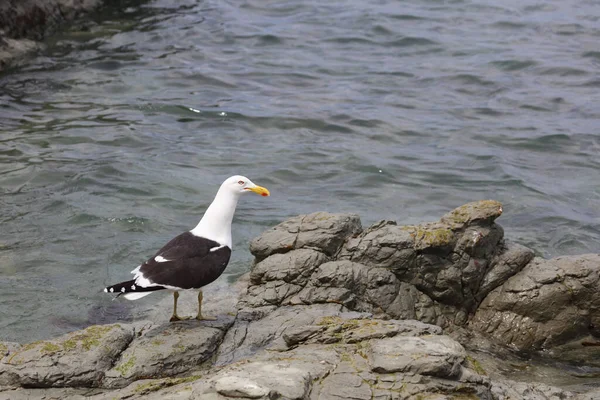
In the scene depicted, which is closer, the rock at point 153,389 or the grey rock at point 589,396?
the rock at point 153,389

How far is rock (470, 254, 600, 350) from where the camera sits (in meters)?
7.68

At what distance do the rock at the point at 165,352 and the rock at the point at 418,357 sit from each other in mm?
1267

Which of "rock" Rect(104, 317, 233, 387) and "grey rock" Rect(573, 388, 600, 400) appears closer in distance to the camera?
"rock" Rect(104, 317, 233, 387)

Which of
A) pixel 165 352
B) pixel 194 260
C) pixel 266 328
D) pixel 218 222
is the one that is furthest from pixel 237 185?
pixel 165 352

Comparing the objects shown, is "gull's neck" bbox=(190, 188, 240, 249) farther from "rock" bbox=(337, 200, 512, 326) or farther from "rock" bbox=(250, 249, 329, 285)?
"rock" bbox=(337, 200, 512, 326)

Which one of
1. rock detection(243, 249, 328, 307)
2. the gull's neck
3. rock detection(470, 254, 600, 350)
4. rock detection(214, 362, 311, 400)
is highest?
the gull's neck

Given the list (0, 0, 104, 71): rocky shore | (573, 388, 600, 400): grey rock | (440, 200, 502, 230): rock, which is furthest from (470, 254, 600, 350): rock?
(0, 0, 104, 71): rocky shore

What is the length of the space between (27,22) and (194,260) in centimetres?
1258

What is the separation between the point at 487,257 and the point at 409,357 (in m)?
2.88

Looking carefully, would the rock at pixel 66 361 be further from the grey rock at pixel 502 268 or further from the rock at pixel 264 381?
the grey rock at pixel 502 268

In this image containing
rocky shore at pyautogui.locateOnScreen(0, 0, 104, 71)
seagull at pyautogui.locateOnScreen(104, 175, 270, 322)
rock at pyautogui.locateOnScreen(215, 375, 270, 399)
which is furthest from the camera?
rocky shore at pyautogui.locateOnScreen(0, 0, 104, 71)

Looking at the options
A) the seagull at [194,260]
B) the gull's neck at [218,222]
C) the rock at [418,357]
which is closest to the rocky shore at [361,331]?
the rock at [418,357]

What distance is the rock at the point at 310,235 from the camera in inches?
298

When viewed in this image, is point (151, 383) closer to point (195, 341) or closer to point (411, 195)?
point (195, 341)
